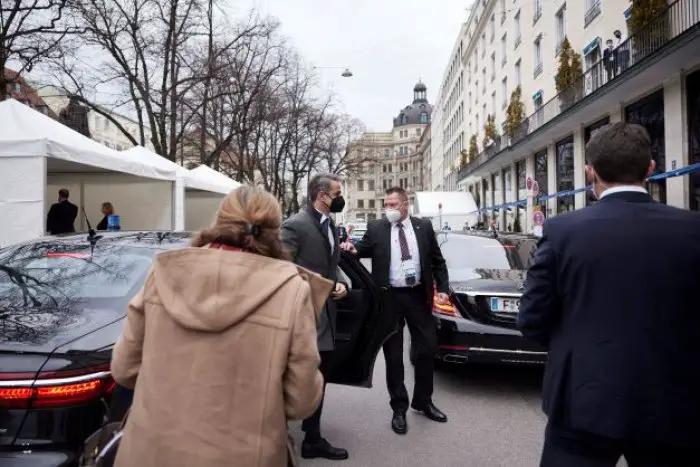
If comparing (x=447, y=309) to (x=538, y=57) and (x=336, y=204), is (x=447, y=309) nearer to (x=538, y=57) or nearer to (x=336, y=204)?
(x=336, y=204)

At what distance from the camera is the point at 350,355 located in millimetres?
3826

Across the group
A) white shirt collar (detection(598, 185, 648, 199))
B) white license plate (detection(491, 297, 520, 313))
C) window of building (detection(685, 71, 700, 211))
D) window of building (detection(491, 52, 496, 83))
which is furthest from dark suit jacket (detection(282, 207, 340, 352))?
window of building (detection(491, 52, 496, 83))

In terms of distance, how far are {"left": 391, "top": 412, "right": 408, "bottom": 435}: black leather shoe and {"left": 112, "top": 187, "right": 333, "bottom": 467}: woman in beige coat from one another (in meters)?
2.63

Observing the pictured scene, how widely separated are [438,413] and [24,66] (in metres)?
14.9

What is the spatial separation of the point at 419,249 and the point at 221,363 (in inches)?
116

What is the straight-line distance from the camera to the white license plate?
4.87m

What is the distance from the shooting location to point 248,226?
1.77 meters

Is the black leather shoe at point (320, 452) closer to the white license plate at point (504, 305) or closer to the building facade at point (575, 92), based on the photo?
the white license plate at point (504, 305)

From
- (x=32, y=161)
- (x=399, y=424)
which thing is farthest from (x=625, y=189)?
(x=32, y=161)

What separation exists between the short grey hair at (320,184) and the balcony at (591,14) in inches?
804

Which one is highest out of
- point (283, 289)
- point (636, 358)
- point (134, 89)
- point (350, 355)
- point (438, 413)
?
point (134, 89)

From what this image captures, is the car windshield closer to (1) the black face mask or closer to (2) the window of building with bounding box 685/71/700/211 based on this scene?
(1) the black face mask

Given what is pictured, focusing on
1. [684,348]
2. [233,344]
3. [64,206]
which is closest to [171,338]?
[233,344]

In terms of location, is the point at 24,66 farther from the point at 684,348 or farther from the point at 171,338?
the point at 684,348
